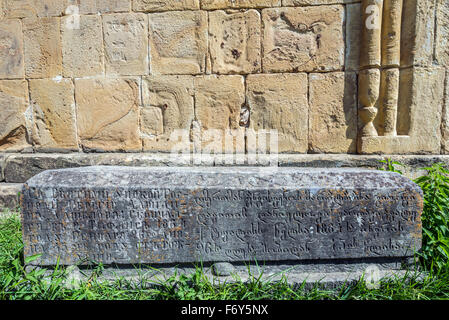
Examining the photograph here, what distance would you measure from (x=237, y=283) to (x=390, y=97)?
2.75m

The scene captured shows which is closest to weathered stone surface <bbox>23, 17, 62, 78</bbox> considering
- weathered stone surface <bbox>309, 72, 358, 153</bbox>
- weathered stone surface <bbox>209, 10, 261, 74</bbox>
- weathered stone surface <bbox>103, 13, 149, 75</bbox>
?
weathered stone surface <bbox>103, 13, 149, 75</bbox>

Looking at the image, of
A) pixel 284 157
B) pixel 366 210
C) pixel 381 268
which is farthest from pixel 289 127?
pixel 381 268

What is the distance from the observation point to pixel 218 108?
3.16 m

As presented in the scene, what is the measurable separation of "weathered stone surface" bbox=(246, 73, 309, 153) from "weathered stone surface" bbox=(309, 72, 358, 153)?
0.36 ft

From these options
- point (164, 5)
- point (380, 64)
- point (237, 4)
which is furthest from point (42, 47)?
point (380, 64)

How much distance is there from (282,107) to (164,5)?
195cm

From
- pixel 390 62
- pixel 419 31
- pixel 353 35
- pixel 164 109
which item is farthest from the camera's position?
pixel 164 109

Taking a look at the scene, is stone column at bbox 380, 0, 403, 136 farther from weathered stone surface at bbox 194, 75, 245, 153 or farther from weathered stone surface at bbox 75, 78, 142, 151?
weathered stone surface at bbox 75, 78, 142, 151

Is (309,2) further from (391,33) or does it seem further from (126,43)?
(126,43)

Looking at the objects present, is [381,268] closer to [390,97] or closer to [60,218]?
[390,97]

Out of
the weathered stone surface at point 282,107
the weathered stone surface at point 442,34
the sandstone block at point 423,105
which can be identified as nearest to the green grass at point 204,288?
the sandstone block at point 423,105

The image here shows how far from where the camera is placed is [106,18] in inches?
123

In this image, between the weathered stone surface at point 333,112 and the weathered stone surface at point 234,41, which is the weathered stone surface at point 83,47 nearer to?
the weathered stone surface at point 234,41

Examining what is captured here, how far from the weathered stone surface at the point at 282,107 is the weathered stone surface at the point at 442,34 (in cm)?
149
